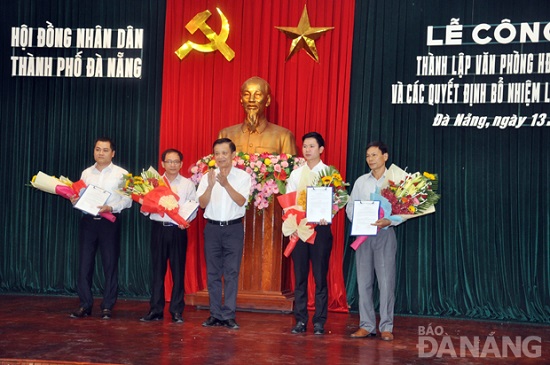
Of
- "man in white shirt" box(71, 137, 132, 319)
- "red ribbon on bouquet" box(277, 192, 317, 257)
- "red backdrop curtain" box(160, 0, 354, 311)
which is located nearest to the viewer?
"red ribbon on bouquet" box(277, 192, 317, 257)

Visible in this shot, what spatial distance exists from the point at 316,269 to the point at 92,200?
198cm

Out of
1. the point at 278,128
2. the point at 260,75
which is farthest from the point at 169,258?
the point at 260,75

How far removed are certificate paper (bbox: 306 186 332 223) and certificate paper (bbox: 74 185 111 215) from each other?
5.93ft

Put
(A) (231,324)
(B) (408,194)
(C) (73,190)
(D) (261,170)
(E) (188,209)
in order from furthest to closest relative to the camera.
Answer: (D) (261,170) < (C) (73,190) < (E) (188,209) < (A) (231,324) < (B) (408,194)

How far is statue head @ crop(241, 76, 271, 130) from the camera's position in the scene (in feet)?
24.4

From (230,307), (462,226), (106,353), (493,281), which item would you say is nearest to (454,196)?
(462,226)

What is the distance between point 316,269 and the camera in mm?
6074

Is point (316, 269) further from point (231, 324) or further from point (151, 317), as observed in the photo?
point (151, 317)

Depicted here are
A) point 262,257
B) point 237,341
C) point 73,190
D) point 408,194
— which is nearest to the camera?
point 237,341

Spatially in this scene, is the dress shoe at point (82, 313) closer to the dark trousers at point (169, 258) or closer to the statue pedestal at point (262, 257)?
the dark trousers at point (169, 258)

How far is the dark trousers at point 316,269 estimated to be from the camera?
19.9 ft

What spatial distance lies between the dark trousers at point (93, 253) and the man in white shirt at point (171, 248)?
0.42 metres

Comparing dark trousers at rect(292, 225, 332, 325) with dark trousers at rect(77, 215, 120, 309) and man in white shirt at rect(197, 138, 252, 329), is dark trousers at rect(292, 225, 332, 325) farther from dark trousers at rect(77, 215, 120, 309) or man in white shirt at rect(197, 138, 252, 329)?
dark trousers at rect(77, 215, 120, 309)

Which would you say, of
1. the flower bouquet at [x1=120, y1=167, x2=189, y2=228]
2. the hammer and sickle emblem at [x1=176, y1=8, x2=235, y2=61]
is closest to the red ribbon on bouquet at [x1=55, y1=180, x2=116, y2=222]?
the flower bouquet at [x1=120, y1=167, x2=189, y2=228]
